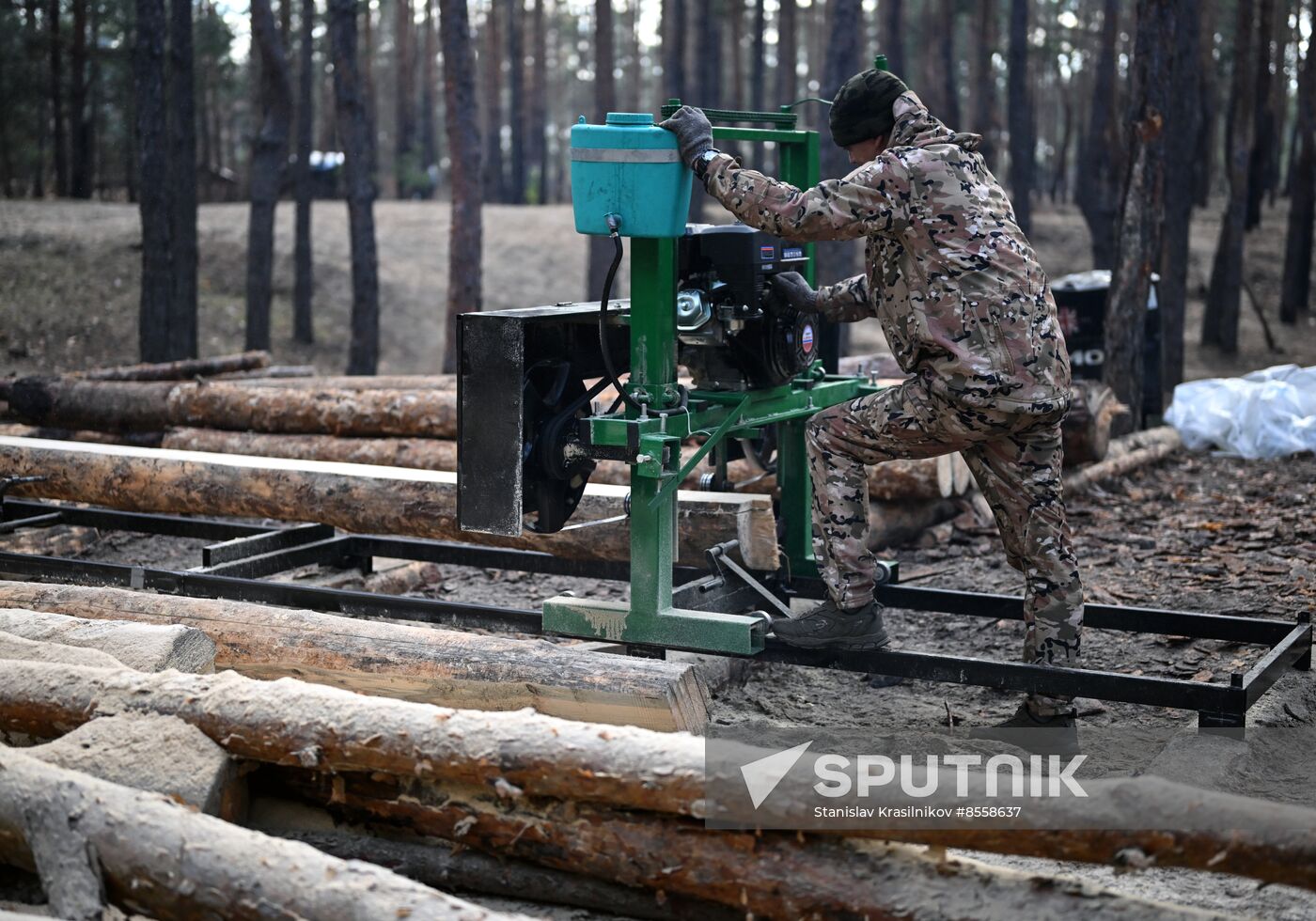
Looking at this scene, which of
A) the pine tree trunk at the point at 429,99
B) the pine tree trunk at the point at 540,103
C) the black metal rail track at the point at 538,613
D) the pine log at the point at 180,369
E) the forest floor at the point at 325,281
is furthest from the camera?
the pine tree trunk at the point at 429,99

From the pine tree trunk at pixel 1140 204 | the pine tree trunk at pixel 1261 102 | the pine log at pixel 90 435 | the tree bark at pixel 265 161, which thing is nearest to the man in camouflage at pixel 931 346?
the pine log at pixel 90 435

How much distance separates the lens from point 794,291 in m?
5.14

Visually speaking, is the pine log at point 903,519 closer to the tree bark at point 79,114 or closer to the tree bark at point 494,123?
the tree bark at point 79,114

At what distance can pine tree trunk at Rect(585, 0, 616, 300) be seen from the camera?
62.1 feet

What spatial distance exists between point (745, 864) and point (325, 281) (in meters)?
21.8

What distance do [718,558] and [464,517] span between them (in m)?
1.13

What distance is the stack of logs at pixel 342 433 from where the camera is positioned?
22.8 ft

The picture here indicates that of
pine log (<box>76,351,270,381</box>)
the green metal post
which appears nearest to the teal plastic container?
the green metal post

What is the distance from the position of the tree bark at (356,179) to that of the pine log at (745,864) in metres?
13.1

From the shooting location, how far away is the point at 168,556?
8648 millimetres

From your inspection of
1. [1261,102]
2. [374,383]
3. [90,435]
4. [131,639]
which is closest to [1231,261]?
[1261,102]

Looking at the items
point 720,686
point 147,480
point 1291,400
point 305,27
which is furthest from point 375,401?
point 305,27

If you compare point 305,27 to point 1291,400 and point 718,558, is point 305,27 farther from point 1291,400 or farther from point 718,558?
point 718,558

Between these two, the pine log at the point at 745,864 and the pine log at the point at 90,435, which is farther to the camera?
the pine log at the point at 90,435
